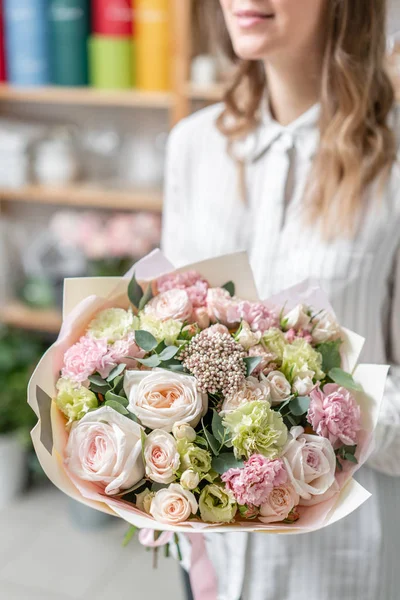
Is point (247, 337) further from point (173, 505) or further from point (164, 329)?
point (173, 505)

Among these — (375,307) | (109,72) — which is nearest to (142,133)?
(109,72)

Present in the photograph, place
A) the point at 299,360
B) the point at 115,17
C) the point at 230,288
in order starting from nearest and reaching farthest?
the point at 299,360 → the point at 230,288 → the point at 115,17

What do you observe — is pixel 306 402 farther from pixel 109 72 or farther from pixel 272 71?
pixel 109 72

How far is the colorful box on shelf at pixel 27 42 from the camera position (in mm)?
2461

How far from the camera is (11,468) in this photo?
2.71 m

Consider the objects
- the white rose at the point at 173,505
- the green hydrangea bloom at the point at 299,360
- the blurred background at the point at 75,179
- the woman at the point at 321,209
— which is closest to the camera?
the white rose at the point at 173,505

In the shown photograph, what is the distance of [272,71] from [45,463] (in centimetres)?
84

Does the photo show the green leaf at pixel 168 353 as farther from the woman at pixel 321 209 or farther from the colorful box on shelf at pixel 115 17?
the colorful box on shelf at pixel 115 17

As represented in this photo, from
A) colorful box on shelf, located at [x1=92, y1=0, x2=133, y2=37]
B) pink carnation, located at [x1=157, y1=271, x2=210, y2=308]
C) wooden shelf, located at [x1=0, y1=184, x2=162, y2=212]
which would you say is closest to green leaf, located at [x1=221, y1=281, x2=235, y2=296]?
pink carnation, located at [x1=157, y1=271, x2=210, y2=308]

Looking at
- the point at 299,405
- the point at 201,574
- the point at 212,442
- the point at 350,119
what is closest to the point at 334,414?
the point at 299,405

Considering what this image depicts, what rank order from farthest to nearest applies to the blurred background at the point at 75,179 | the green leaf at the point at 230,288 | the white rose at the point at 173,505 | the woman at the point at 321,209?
the blurred background at the point at 75,179
the woman at the point at 321,209
the green leaf at the point at 230,288
the white rose at the point at 173,505

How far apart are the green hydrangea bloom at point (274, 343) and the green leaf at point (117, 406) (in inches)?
8.2

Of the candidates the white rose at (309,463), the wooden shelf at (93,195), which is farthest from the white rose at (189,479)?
the wooden shelf at (93,195)

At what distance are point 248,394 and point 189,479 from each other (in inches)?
4.8
